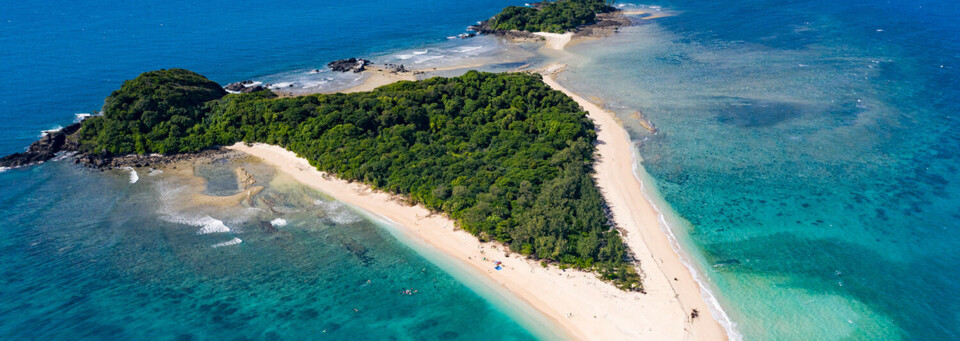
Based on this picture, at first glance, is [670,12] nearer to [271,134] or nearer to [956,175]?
[956,175]

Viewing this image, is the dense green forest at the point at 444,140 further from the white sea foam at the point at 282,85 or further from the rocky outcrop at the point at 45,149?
the white sea foam at the point at 282,85

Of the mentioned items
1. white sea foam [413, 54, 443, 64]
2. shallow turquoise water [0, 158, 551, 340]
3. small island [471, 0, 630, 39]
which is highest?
small island [471, 0, 630, 39]

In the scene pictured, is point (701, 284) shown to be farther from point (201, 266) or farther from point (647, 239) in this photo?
point (201, 266)

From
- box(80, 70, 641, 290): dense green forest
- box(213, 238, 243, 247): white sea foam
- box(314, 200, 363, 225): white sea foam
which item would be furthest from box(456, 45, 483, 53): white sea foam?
box(213, 238, 243, 247): white sea foam

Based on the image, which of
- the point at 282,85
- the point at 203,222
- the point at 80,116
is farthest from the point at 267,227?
the point at 282,85

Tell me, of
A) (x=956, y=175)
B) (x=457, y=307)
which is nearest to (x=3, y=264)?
(x=457, y=307)

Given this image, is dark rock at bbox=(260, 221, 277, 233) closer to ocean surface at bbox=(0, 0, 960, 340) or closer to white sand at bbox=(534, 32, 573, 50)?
ocean surface at bbox=(0, 0, 960, 340)
